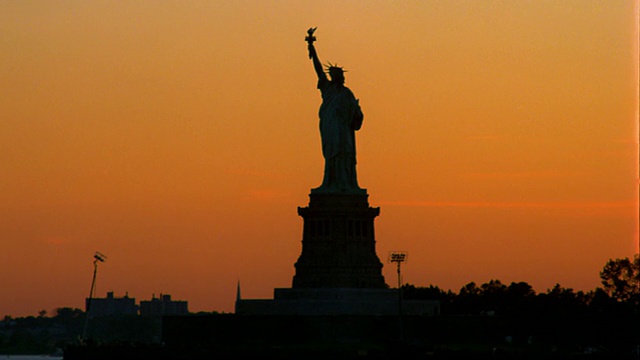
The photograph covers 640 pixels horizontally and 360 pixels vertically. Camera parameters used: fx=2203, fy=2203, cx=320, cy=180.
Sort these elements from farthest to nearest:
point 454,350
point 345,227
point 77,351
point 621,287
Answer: point 621,287, point 77,351, point 345,227, point 454,350

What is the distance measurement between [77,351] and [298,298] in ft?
65.5

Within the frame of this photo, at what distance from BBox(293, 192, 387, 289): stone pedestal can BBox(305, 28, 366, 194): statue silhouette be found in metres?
1.15

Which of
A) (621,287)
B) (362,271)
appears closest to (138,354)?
(362,271)

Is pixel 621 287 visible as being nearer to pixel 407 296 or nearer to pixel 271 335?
pixel 407 296

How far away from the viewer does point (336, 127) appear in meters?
131

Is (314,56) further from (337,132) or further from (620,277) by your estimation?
(620,277)

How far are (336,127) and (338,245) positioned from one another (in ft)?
23.5

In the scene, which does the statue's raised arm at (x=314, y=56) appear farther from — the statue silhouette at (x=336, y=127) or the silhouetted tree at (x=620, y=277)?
the silhouetted tree at (x=620, y=277)

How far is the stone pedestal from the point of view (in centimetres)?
12838

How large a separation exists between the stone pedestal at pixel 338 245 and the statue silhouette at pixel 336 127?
3.78 ft

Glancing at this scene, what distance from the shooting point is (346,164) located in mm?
131625

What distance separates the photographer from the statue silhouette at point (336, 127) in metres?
130

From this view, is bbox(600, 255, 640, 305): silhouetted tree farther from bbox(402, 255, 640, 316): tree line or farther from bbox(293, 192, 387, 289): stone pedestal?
bbox(293, 192, 387, 289): stone pedestal

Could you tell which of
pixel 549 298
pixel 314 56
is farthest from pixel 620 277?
pixel 314 56
